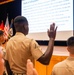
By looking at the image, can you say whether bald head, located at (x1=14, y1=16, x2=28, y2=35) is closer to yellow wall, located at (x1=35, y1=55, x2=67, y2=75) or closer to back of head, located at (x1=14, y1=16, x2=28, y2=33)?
back of head, located at (x1=14, y1=16, x2=28, y2=33)

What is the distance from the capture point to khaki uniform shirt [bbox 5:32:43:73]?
1.84 meters

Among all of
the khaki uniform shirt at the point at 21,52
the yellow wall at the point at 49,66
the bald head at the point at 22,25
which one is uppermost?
the bald head at the point at 22,25

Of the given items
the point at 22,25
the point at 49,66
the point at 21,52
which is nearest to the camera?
the point at 21,52

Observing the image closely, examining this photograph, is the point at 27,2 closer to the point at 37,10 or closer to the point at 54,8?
the point at 37,10

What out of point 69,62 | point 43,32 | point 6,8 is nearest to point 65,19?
point 43,32

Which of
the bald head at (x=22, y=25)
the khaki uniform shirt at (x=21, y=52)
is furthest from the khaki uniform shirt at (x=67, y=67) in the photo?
the bald head at (x=22, y=25)

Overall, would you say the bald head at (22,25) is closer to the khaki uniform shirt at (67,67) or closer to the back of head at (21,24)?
the back of head at (21,24)

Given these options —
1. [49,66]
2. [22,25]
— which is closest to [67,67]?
[22,25]

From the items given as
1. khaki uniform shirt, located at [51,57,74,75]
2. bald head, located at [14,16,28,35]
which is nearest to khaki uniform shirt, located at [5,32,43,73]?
bald head, located at [14,16,28,35]

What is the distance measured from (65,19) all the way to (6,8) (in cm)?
234

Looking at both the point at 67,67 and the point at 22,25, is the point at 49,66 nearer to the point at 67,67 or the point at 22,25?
the point at 67,67

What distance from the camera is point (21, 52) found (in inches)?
73.9

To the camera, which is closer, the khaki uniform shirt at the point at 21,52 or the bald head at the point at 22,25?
the khaki uniform shirt at the point at 21,52

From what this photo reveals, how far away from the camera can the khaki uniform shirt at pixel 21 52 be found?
6.05 feet
